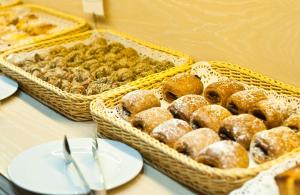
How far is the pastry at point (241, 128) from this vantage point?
3.59ft

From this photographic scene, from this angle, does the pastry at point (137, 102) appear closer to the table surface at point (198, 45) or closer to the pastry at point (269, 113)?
the table surface at point (198, 45)

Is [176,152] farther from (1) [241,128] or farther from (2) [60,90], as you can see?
(2) [60,90]

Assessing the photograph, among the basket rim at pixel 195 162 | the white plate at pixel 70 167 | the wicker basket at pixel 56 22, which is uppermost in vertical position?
the basket rim at pixel 195 162

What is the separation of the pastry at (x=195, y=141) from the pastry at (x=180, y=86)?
10.0 inches

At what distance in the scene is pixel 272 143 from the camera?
40.5 inches

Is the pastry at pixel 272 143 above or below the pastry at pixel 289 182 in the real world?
below

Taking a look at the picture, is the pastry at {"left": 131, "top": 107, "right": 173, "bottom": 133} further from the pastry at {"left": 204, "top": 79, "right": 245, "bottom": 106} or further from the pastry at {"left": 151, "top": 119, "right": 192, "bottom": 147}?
the pastry at {"left": 204, "top": 79, "right": 245, "bottom": 106}

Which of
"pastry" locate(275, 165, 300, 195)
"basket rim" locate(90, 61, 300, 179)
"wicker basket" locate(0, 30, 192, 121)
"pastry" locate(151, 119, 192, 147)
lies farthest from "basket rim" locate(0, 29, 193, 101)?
"pastry" locate(275, 165, 300, 195)

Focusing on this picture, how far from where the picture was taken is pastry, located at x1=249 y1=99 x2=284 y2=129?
1152 mm

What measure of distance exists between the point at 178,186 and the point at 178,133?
118 millimetres

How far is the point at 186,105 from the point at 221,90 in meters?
0.12

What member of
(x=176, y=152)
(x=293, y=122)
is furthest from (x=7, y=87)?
(x=293, y=122)

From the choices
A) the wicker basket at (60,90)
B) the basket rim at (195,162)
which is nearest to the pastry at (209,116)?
the basket rim at (195,162)

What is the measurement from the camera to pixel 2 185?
118cm
